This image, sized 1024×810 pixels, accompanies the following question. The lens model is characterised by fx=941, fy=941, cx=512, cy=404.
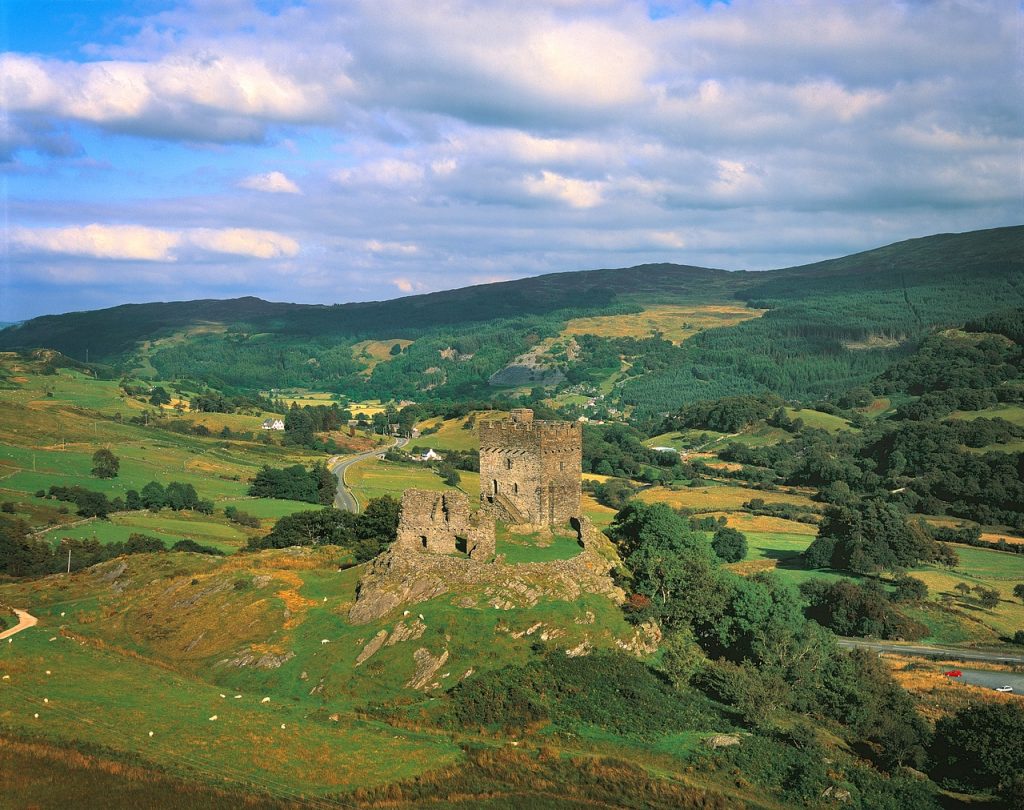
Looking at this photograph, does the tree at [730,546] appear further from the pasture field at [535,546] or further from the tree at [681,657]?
the tree at [681,657]

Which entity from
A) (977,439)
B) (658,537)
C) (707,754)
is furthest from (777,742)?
(977,439)

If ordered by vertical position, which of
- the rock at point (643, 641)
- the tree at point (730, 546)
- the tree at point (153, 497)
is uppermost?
the rock at point (643, 641)

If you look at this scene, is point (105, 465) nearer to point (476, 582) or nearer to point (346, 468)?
point (346, 468)

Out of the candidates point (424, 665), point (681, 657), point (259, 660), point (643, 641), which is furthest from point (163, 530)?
point (681, 657)

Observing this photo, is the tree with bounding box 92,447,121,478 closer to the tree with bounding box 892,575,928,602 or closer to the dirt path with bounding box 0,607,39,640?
the dirt path with bounding box 0,607,39,640

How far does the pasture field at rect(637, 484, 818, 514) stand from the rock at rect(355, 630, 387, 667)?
8282 cm

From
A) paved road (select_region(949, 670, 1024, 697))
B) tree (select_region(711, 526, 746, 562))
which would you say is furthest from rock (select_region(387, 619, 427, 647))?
tree (select_region(711, 526, 746, 562))

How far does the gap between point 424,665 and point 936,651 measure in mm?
42129

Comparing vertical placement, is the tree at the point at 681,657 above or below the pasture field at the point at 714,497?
above

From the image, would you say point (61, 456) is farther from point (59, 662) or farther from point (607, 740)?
point (607, 740)

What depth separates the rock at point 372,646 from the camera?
43.1m

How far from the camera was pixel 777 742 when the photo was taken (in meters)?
39.5

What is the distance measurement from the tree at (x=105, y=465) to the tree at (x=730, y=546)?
71.9m

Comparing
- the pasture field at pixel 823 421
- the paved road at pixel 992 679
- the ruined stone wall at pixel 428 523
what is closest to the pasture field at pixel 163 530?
the ruined stone wall at pixel 428 523
